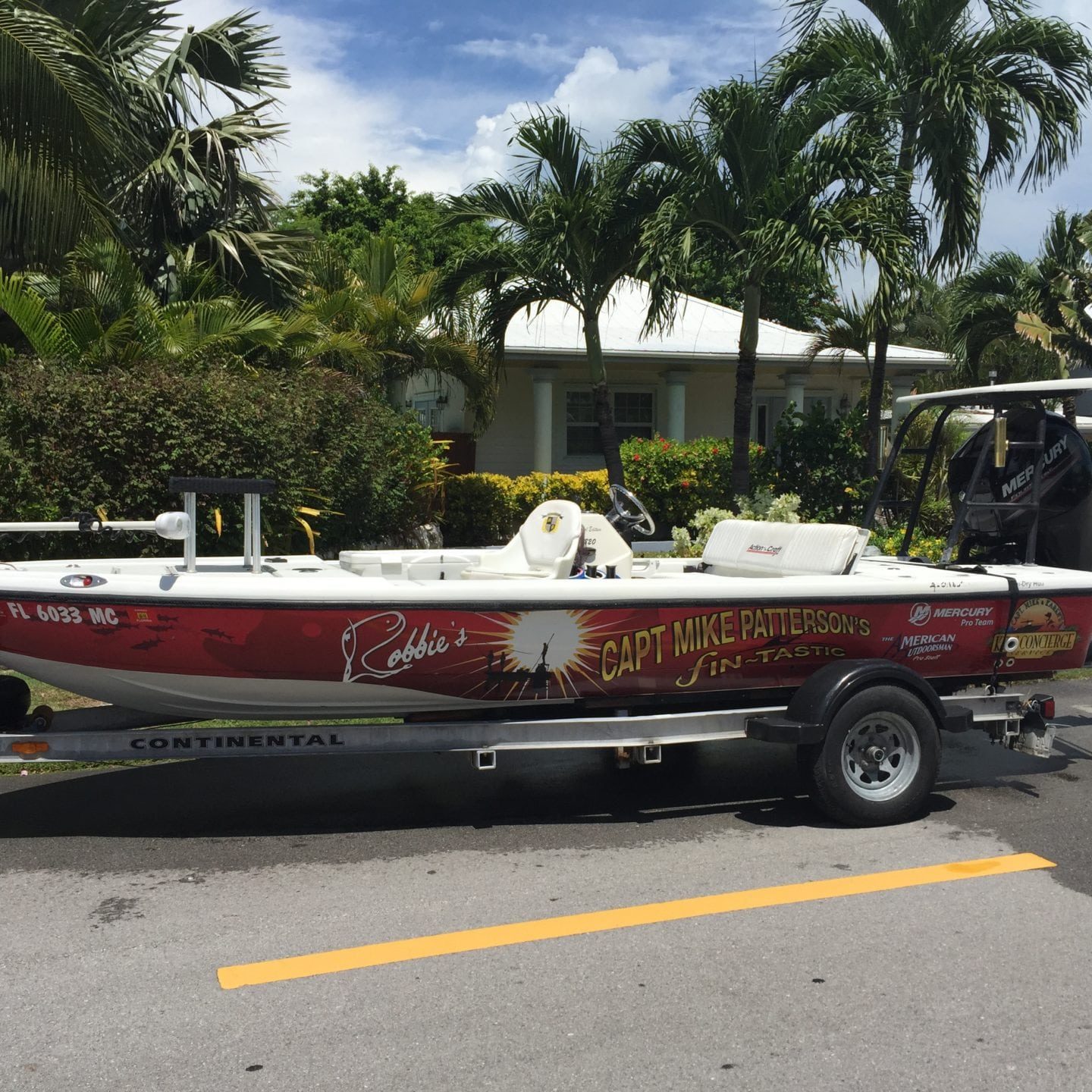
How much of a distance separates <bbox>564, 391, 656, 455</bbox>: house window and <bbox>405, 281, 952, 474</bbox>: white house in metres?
0.01

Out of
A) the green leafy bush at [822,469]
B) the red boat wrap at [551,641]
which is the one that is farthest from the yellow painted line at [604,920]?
the green leafy bush at [822,469]

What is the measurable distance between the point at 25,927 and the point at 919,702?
409cm

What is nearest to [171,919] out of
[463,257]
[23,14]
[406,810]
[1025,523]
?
[406,810]

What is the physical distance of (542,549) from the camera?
635cm

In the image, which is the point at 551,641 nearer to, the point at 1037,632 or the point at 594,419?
the point at 1037,632

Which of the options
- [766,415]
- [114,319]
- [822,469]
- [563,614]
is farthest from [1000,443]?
[766,415]

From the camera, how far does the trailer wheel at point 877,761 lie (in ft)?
18.0

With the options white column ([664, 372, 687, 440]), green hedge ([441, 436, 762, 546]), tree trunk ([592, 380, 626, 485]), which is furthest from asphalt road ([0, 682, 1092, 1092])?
white column ([664, 372, 687, 440])

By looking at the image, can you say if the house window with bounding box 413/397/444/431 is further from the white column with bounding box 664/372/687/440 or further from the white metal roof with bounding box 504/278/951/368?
the white column with bounding box 664/372/687/440

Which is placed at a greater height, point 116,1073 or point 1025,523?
point 1025,523

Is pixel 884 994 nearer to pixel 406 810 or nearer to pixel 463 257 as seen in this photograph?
pixel 406 810

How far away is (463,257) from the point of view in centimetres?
1427

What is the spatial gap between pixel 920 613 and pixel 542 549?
2018mm

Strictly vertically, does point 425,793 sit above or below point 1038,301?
below
